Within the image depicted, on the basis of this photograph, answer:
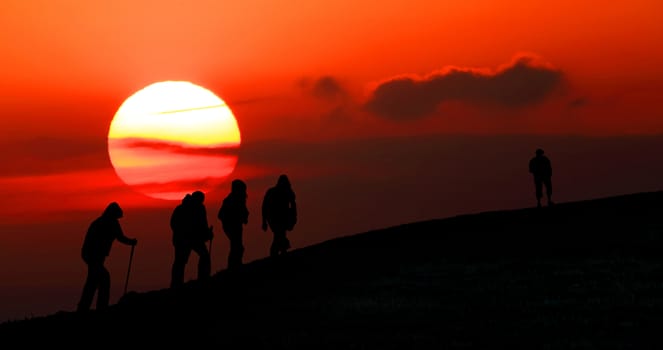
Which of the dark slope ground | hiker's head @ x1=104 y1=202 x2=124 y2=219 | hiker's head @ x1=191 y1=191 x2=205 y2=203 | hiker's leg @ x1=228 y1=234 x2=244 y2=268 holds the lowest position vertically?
the dark slope ground

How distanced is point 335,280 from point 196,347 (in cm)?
884

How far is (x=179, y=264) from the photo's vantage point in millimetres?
25812

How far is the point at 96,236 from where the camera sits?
73.7 ft

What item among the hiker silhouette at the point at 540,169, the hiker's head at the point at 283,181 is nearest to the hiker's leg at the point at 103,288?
the hiker's head at the point at 283,181

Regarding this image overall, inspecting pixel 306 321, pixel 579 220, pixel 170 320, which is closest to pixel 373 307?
pixel 306 321

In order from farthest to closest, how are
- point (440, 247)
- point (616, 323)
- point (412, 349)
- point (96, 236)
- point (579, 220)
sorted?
point (579, 220) → point (440, 247) → point (96, 236) → point (616, 323) → point (412, 349)

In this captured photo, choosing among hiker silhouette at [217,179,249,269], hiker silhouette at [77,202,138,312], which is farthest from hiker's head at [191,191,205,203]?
hiker silhouette at [77,202,138,312]

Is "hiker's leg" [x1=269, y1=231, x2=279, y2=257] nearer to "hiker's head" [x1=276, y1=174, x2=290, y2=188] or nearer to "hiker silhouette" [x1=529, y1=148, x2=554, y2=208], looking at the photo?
"hiker's head" [x1=276, y1=174, x2=290, y2=188]

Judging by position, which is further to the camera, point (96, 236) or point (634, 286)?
point (634, 286)

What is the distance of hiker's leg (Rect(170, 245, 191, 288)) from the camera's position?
2534cm

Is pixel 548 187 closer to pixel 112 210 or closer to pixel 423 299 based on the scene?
pixel 423 299

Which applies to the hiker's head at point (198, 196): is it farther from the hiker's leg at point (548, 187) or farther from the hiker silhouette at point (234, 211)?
the hiker's leg at point (548, 187)

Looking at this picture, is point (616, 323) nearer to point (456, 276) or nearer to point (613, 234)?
point (456, 276)

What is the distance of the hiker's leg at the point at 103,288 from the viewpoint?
2258 cm
